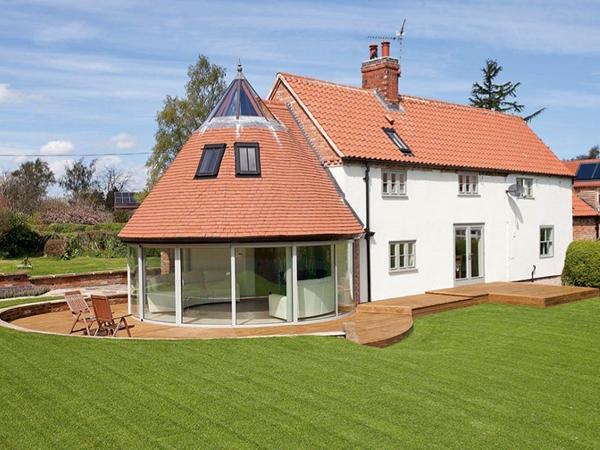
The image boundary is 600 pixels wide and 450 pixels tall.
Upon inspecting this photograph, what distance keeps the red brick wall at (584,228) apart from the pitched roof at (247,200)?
18250mm

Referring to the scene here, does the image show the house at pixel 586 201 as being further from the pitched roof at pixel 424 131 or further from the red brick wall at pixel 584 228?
the pitched roof at pixel 424 131

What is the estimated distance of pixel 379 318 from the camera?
16.1 meters

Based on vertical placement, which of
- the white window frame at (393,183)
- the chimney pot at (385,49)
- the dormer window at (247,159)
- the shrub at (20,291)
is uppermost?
the chimney pot at (385,49)

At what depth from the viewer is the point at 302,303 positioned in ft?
49.7

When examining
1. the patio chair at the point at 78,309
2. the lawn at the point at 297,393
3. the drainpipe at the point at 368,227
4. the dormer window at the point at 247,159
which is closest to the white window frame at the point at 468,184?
the drainpipe at the point at 368,227

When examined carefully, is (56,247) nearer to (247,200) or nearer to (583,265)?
(247,200)

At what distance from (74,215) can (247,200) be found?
40.2 meters

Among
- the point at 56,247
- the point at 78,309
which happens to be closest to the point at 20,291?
the point at 78,309

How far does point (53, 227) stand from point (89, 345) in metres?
32.8

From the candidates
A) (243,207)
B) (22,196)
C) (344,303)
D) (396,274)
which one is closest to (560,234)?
(396,274)

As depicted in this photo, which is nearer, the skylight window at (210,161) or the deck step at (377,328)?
the deck step at (377,328)

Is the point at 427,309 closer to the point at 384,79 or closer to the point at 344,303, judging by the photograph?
the point at 344,303

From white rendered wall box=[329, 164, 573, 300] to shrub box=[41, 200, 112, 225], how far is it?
1460 inches

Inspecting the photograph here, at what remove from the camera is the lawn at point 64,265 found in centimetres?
3023
